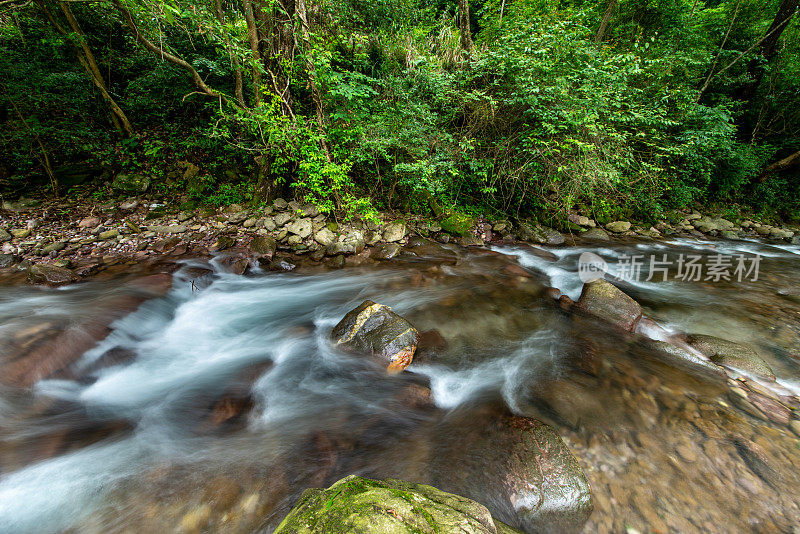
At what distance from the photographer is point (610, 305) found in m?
4.28

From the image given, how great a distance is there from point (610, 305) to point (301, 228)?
19.6 feet

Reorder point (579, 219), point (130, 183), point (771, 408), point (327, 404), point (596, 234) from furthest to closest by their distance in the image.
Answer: point (579, 219), point (596, 234), point (130, 183), point (327, 404), point (771, 408)

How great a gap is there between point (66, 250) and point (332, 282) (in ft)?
16.5

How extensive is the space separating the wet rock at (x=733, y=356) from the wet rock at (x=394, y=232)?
5252 millimetres

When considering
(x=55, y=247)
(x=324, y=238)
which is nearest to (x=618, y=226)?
(x=324, y=238)

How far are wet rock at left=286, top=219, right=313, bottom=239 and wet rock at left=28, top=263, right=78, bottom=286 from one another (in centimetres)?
355

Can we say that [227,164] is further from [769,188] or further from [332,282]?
[769,188]

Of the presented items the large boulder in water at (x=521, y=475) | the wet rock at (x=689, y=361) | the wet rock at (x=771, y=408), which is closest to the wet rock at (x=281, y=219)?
the large boulder in water at (x=521, y=475)

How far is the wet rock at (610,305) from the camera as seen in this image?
4086mm

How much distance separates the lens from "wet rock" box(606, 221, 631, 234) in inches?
335

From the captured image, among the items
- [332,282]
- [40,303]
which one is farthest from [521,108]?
[40,303]

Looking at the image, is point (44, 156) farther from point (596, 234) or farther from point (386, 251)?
point (596, 234)

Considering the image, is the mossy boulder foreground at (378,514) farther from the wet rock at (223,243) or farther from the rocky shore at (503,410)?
the wet rock at (223,243)

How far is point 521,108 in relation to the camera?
6164mm
